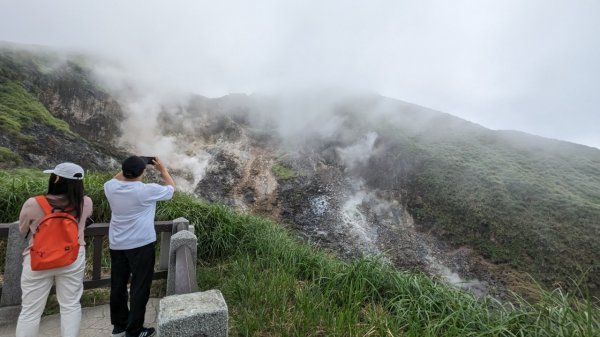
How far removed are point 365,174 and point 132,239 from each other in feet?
89.4

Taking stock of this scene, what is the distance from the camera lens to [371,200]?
25859mm

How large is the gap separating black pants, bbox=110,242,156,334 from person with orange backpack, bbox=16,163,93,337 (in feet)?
1.22

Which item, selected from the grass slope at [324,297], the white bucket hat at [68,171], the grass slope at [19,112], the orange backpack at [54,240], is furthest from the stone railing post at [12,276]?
the grass slope at [19,112]

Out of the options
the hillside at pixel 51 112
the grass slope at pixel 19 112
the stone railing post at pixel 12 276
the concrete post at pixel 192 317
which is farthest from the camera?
the grass slope at pixel 19 112

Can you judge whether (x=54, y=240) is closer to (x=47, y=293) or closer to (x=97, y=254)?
(x=47, y=293)

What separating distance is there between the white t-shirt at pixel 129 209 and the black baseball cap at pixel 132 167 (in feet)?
0.25

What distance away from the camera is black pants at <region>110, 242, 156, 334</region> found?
3137mm

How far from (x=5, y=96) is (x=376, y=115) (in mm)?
33861

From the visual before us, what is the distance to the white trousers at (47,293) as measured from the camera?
2641mm

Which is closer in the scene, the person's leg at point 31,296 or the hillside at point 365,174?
the person's leg at point 31,296

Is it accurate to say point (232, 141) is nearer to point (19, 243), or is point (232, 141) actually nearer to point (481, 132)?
point (19, 243)

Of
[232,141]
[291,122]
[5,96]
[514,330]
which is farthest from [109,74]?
[514,330]

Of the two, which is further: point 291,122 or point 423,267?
point 291,122

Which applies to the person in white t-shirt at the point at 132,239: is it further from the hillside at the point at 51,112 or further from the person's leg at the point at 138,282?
the hillside at the point at 51,112
